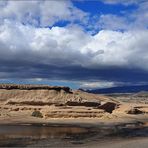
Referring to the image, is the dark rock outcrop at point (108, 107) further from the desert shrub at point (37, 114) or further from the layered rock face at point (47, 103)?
the desert shrub at point (37, 114)

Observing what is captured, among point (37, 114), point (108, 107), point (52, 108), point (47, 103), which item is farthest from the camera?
point (108, 107)

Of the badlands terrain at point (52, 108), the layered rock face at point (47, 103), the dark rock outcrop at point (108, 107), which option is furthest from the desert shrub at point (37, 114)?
A: the dark rock outcrop at point (108, 107)

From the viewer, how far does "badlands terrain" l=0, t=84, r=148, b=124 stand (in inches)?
3918

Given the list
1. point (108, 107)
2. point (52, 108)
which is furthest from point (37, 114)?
point (108, 107)

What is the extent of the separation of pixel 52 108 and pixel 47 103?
13.2 m

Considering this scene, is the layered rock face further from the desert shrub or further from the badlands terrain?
the desert shrub

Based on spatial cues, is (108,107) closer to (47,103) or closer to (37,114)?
(47,103)

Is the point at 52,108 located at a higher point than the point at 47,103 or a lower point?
lower

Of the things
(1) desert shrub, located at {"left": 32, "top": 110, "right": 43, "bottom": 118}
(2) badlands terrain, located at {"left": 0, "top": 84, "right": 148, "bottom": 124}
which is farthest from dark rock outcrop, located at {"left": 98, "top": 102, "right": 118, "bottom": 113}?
(1) desert shrub, located at {"left": 32, "top": 110, "right": 43, "bottom": 118}

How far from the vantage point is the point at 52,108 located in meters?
109

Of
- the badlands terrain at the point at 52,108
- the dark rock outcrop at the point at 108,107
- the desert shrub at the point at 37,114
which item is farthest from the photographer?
the dark rock outcrop at the point at 108,107

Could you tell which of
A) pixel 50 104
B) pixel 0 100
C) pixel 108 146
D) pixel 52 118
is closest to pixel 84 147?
pixel 108 146

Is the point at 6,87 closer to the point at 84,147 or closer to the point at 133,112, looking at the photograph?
the point at 133,112

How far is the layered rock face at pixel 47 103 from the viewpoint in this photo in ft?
336
